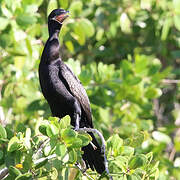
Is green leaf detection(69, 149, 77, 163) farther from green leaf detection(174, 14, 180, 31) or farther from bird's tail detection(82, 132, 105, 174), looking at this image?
green leaf detection(174, 14, 180, 31)

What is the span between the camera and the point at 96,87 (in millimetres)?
4414

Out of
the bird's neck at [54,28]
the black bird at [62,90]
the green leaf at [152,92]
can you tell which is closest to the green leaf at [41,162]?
the black bird at [62,90]

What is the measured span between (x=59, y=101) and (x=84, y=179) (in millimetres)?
987

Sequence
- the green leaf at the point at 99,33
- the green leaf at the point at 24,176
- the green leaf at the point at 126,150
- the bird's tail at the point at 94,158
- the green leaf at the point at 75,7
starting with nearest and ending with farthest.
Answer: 1. the green leaf at the point at 24,176
2. the green leaf at the point at 126,150
3. the bird's tail at the point at 94,158
4. the green leaf at the point at 75,7
5. the green leaf at the point at 99,33

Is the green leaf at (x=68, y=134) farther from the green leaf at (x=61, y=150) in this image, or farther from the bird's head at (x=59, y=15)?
the bird's head at (x=59, y=15)

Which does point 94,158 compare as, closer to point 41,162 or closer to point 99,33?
point 41,162

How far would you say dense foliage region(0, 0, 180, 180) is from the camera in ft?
9.00

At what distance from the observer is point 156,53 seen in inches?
240

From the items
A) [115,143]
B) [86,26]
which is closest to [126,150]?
[115,143]

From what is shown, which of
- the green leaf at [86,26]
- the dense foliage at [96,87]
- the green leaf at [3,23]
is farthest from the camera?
the green leaf at [86,26]

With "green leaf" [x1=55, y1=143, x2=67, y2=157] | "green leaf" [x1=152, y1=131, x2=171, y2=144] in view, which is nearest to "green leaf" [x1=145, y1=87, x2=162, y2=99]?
"green leaf" [x1=152, y1=131, x2=171, y2=144]

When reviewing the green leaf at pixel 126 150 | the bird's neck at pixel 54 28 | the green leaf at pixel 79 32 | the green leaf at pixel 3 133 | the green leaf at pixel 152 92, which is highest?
the bird's neck at pixel 54 28

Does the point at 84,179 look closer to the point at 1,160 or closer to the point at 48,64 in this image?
the point at 1,160

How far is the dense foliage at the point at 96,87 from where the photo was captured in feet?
9.00
